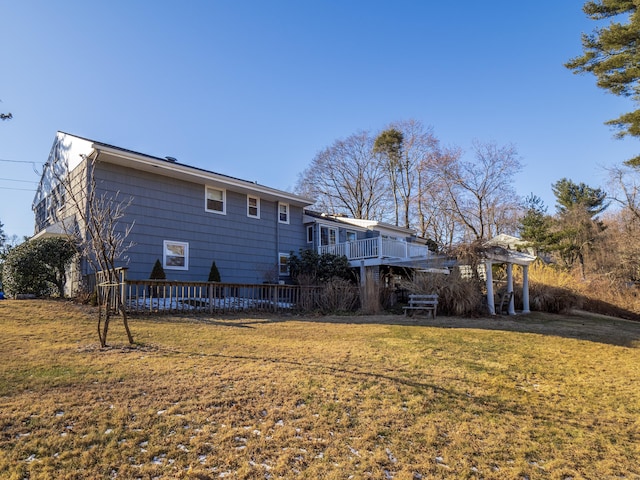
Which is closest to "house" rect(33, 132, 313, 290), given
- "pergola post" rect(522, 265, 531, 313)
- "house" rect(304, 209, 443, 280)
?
"house" rect(304, 209, 443, 280)

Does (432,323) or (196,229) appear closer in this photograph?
(432,323)

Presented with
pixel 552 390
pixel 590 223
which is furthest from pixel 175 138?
pixel 590 223

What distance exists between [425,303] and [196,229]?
28.6 ft

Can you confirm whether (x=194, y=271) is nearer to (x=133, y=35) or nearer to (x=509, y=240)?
(x=133, y=35)

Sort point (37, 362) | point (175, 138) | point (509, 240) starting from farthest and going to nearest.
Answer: point (509, 240) < point (175, 138) < point (37, 362)

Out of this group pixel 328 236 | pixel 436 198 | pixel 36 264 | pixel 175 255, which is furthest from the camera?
pixel 436 198

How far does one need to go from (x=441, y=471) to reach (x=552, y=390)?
276cm

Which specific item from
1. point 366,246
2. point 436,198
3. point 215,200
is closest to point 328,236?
point 366,246

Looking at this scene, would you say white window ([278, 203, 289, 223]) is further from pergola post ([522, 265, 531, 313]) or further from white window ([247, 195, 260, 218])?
pergola post ([522, 265, 531, 313])

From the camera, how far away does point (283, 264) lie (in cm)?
1761

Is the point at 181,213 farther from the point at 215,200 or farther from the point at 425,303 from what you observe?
the point at 425,303

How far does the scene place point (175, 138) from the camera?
1822cm

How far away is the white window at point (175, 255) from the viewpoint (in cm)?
1361

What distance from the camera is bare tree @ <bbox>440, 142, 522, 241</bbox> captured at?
2955 cm
